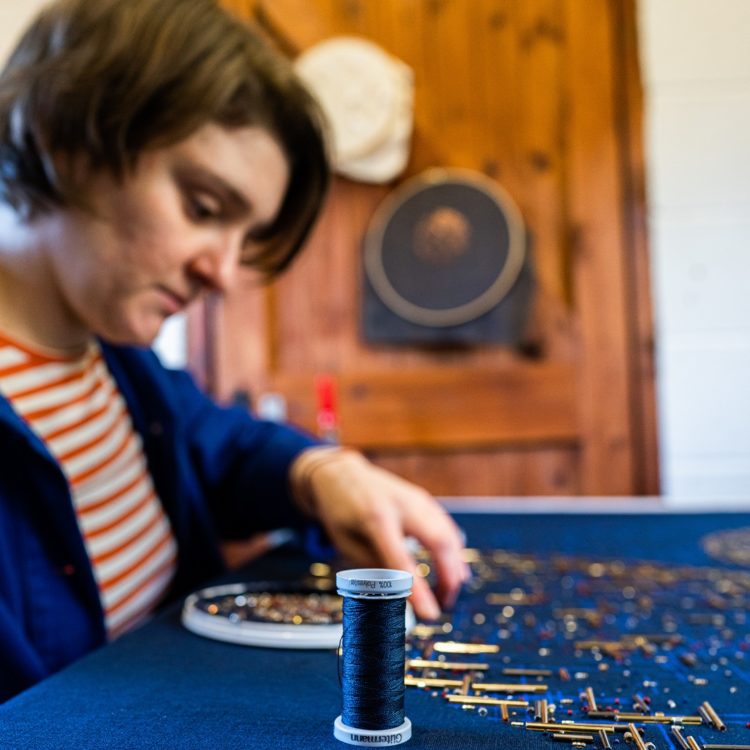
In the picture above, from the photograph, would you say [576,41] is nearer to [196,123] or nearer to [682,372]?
[682,372]

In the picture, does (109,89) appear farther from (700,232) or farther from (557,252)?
(700,232)

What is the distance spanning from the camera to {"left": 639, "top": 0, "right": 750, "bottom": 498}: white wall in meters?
3.04

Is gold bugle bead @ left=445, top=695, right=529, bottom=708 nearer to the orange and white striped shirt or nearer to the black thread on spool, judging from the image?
the black thread on spool

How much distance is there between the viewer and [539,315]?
3.10 m

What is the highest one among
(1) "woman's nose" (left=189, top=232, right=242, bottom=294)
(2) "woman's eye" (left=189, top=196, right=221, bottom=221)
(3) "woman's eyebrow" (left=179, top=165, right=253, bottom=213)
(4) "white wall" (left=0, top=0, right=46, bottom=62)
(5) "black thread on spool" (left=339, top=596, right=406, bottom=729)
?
(4) "white wall" (left=0, top=0, right=46, bottom=62)

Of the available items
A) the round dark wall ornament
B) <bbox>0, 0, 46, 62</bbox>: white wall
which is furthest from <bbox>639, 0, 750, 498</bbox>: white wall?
<bbox>0, 0, 46, 62</bbox>: white wall

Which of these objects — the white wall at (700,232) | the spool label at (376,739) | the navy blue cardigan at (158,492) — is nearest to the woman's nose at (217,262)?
the navy blue cardigan at (158,492)

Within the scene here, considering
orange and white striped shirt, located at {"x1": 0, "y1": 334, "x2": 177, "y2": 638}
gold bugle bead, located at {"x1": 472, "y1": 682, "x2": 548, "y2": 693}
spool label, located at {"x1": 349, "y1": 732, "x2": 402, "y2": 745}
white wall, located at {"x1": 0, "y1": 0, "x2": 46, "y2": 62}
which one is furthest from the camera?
white wall, located at {"x1": 0, "y1": 0, "x2": 46, "y2": 62}

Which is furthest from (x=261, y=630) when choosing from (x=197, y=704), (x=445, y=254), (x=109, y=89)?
(x=445, y=254)

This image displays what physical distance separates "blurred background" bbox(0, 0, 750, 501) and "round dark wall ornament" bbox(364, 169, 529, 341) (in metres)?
0.01

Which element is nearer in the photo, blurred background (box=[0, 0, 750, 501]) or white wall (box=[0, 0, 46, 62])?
blurred background (box=[0, 0, 750, 501])

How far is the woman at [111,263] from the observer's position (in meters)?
1.01

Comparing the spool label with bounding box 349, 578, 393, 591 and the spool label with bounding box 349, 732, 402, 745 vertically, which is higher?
the spool label with bounding box 349, 578, 393, 591

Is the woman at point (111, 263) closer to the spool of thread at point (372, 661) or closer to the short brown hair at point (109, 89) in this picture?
the short brown hair at point (109, 89)
